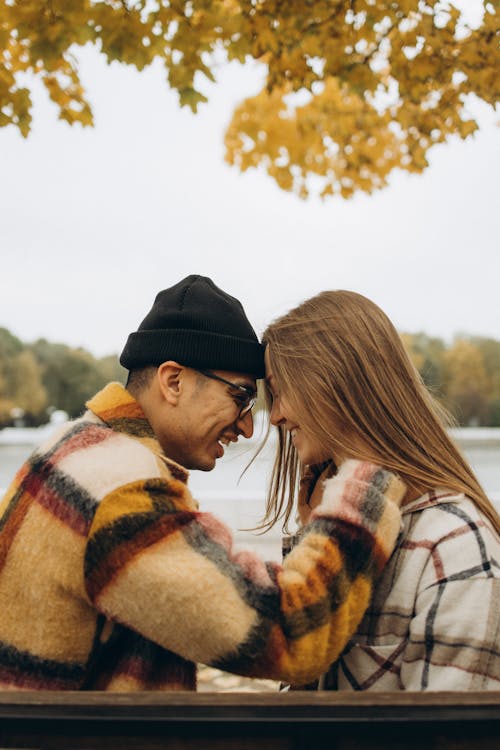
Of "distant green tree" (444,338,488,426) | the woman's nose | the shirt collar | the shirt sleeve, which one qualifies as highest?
the woman's nose

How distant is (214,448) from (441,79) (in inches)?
122

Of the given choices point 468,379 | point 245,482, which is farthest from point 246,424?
point 468,379

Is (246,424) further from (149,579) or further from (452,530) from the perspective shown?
(149,579)

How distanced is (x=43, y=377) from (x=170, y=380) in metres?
65.0

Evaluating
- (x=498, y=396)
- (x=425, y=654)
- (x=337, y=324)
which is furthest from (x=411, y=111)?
(x=498, y=396)

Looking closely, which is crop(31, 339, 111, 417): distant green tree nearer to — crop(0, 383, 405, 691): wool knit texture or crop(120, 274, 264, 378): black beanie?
crop(120, 274, 264, 378): black beanie

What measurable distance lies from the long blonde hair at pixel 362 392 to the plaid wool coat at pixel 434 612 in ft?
0.45

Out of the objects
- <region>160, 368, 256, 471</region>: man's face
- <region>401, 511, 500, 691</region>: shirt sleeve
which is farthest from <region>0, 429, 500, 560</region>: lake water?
<region>401, 511, 500, 691</region>: shirt sleeve

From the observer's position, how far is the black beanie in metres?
2.03

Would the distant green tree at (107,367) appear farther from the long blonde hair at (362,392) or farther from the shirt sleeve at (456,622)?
the shirt sleeve at (456,622)

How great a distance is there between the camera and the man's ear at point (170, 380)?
79.4 inches

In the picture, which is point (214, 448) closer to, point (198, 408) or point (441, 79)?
point (198, 408)
